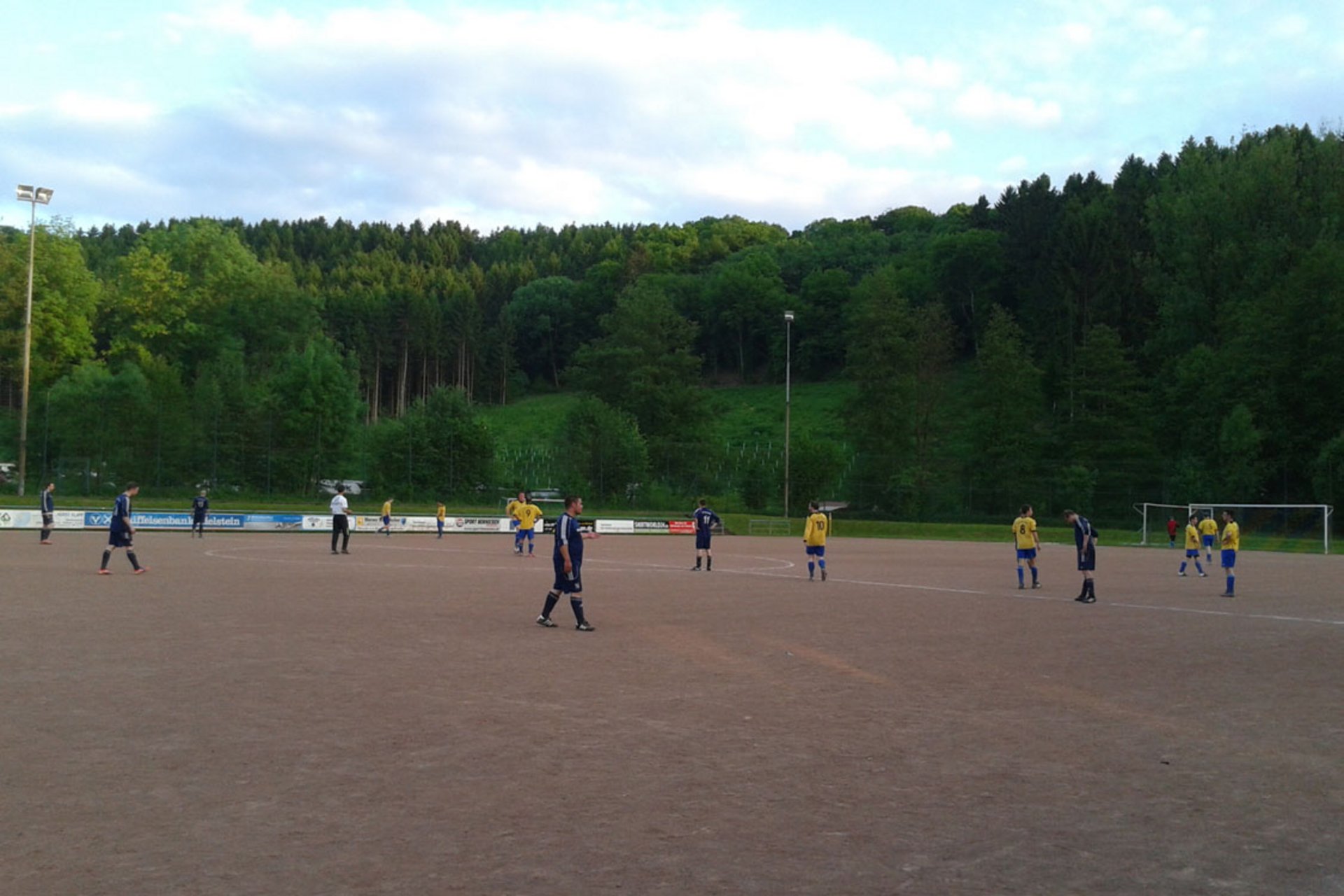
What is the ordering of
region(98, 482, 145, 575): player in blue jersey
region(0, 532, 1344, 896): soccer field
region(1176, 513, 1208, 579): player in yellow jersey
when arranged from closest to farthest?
1. region(0, 532, 1344, 896): soccer field
2. region(98, 482, 145, 575): player in blue jersey
3. region(1176, 513, 1208, 579): player in yellow jersey

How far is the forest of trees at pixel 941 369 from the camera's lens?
62.5 metres

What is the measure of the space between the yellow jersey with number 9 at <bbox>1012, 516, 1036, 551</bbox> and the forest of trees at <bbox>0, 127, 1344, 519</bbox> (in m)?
42.0

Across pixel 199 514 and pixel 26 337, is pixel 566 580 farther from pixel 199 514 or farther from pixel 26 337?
pixel 26 337

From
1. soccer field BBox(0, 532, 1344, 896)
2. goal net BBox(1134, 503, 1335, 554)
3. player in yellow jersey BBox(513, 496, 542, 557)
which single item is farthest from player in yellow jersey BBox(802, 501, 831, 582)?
goal net BBox(1134, 503, 1335, 554)

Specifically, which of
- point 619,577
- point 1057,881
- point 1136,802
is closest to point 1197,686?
point 1136,802

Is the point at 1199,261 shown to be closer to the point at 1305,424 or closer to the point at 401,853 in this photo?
the point at 1305,424

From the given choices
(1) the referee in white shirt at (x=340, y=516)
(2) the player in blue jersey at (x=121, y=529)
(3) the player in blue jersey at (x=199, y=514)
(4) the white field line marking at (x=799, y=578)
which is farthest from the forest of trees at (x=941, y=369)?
(2) the player in blue jersey at (x=121, y=529)

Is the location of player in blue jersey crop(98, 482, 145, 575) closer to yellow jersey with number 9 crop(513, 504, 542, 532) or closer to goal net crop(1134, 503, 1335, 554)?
yellow jersey with number 9 crop(513, 504, 542, 532)

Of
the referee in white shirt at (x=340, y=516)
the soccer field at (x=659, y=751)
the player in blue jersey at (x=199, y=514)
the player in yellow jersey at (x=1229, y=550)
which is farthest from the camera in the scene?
the player in blue jersey at (x=199, y=514)

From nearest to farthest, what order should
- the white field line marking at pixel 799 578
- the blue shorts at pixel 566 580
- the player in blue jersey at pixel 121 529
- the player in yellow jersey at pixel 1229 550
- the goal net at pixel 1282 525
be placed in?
the blue shorts at pixel 566 580 < the white field line marking at pixel 799 578 < the player in blue jersey at pixel 121 529 < the player in yellow jersey at pixel 1229 550 < the goal net at pixel 1282 525

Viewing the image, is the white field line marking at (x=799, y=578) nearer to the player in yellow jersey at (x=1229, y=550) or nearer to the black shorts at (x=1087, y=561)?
the black shorts at (x=1087, y=561)

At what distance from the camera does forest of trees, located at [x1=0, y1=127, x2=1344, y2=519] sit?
62.5 meters

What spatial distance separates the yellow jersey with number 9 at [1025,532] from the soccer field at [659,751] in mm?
5313

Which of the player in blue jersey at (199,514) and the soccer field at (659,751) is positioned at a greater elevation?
the player in blue jersey at (199,514)
